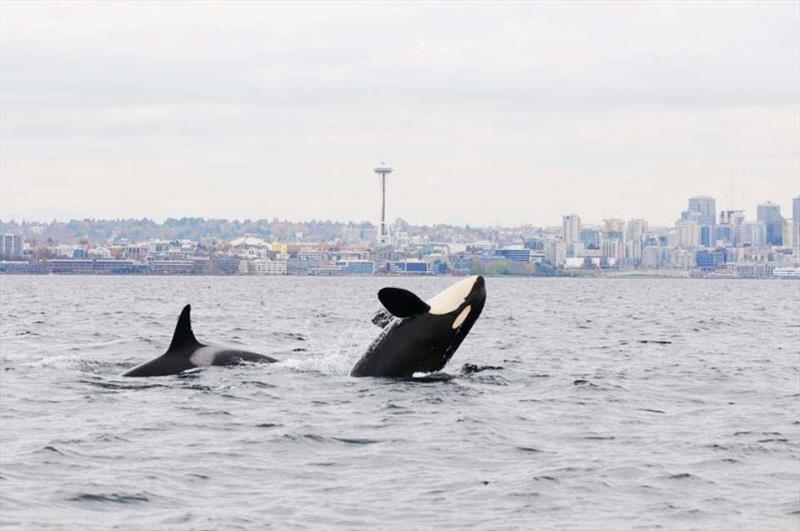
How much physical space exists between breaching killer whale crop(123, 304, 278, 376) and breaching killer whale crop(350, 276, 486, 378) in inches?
84.9

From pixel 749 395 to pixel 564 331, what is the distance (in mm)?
21409

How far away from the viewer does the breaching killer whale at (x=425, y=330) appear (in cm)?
1966

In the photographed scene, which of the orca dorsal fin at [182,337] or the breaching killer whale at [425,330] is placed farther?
the orca dorsal fin at [182,337]

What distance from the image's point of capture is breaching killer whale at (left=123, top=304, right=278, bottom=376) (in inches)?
803

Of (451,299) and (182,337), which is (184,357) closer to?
(182,337)

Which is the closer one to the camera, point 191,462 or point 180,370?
point 191,462

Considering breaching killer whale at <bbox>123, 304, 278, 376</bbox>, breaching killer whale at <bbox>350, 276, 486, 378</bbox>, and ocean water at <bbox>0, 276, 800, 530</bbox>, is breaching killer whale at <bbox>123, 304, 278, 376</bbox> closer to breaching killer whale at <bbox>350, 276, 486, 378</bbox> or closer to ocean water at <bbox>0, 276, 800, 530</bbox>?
ocean water at <bbox>0, 276, 800, 530</bbox>

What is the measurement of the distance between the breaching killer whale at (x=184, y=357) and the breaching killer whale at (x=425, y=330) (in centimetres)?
216

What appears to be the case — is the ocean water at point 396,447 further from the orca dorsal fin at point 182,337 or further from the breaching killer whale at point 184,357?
the orca dorsal fin at point 182,337

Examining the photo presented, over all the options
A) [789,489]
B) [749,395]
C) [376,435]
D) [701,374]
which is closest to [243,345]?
[701,374]

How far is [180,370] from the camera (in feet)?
67.1

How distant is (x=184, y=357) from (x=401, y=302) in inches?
136

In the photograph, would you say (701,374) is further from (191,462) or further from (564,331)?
(564,331)

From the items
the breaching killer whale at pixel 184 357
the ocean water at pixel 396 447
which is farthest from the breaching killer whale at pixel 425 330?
the breaching killer whale at pixel 184 357
